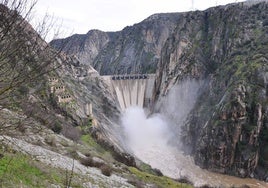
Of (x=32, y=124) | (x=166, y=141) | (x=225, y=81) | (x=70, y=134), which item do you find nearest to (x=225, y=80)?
(x=225, y=81)

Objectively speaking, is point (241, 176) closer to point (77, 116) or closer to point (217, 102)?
point (217, 102)

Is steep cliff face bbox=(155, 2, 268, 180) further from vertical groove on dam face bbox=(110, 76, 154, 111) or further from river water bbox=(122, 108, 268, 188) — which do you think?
vertical groove on dam face bbox=(110, 76, 154, 111)

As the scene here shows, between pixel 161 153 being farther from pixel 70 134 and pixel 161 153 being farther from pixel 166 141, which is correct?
pixel 70 134

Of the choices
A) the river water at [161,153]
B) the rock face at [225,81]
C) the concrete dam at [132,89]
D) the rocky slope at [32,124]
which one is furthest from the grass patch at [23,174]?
the concrete dam at [132,89]

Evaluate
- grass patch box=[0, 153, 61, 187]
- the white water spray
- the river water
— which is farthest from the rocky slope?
the white water spray

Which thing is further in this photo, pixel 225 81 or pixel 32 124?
pixel 225 81

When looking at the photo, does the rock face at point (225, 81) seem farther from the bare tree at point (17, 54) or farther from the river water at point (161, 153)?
the bare tree at point (17, 54)
